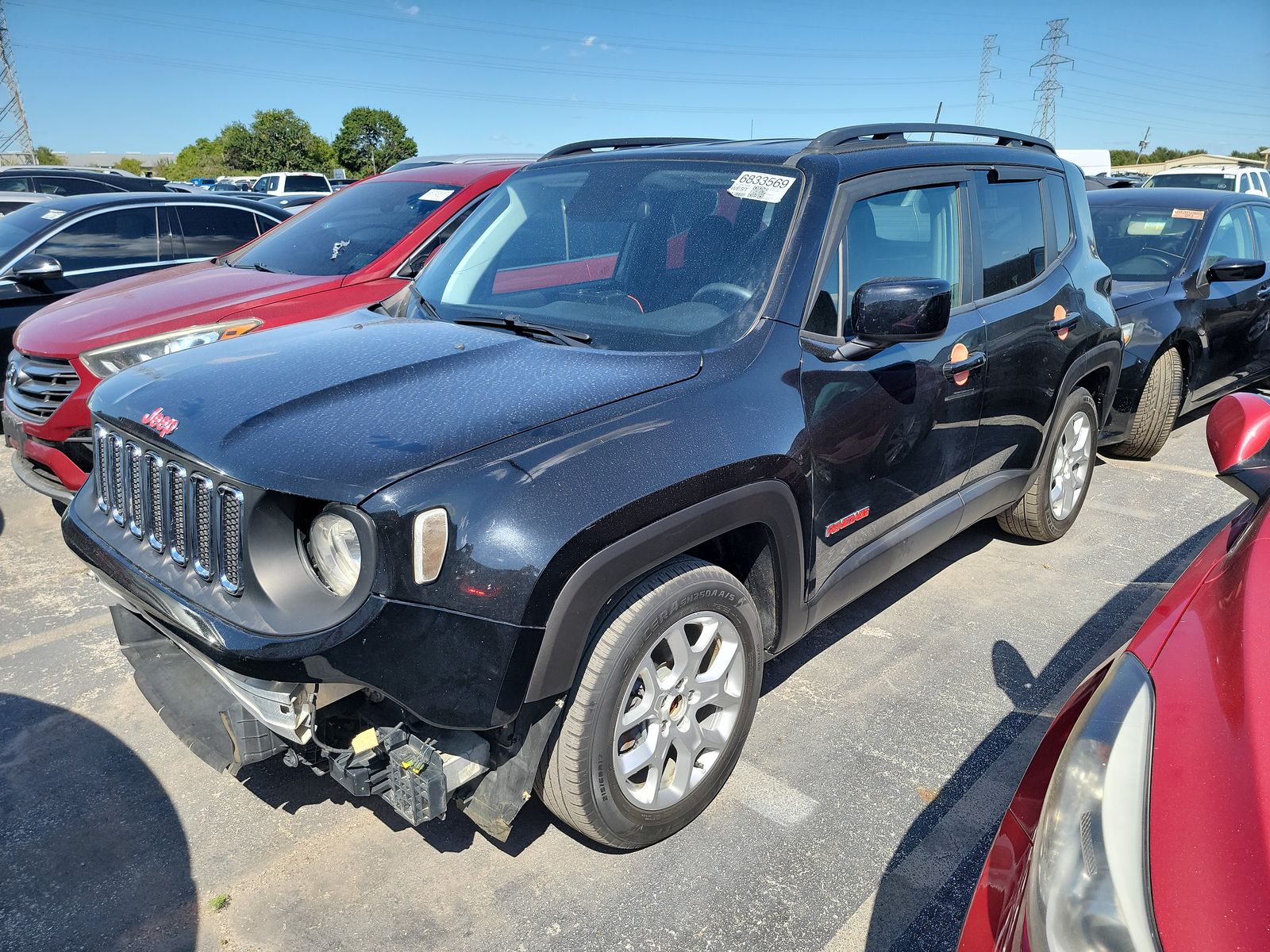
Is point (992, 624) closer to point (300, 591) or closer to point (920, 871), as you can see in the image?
point (920, 871)

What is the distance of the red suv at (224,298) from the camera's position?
14.0 feet

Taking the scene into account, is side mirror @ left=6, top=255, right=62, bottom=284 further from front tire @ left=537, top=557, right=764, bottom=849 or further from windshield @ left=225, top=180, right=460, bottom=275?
front tire @ left=537, top=557, right=764, bottom=849

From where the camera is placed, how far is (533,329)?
2895mm

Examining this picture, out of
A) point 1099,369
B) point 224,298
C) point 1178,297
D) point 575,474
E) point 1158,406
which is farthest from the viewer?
point 1158,406

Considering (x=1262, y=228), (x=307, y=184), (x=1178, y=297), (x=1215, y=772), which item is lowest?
(x=1215, y=772)

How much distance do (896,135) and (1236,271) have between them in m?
3.72

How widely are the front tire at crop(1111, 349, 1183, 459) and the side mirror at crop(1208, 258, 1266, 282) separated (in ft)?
1.81

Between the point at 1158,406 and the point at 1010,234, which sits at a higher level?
the point at 1010,234

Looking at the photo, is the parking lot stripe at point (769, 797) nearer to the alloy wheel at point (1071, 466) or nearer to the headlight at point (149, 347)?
the alloy wheel at point (1071, 466)

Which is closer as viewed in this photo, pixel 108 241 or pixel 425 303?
pixel 425 303

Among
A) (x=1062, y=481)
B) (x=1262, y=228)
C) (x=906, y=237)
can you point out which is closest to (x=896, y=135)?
(x=906, y=237)

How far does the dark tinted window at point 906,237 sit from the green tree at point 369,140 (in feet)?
248

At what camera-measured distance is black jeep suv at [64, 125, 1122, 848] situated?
1.99 meters

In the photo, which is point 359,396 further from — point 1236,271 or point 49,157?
point 49,157
